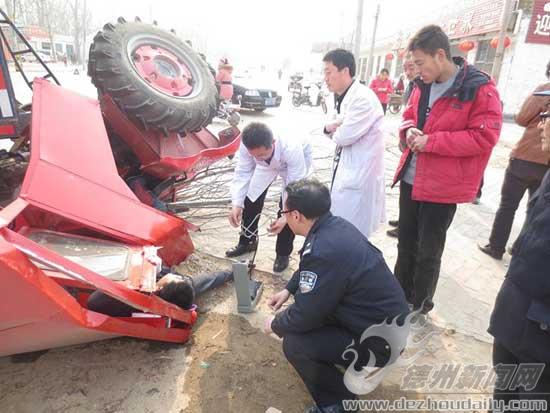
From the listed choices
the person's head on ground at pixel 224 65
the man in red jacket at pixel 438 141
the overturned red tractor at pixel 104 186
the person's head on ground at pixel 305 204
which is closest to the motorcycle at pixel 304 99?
the person's head on ground at pixel 224 65

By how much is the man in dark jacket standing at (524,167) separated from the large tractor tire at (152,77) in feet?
8.32

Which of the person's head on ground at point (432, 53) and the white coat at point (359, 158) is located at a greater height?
the person's head on ground at point (432, 53)

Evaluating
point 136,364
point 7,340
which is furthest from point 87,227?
point 136,364

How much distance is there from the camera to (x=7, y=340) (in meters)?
1.68

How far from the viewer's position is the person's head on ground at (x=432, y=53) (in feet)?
6.66

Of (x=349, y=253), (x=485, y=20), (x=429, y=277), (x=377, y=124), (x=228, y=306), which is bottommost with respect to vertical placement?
(x=228, y=306)

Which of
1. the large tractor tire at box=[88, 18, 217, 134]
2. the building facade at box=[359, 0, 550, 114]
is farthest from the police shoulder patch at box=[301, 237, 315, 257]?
the building facade at box=[359, 0, 550, 114]

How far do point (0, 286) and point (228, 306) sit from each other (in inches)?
56.9

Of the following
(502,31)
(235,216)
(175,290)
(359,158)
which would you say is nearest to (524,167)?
(359,158)

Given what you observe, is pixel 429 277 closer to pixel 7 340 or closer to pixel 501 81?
pixel 7 340

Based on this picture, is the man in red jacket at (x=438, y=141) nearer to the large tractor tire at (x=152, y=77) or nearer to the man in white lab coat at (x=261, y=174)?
the man in white lab coat at (x=261, y=174)

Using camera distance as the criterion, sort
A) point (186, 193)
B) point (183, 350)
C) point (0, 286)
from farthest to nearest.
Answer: point (186, 193) < point (183, 350) < point (0, 286)

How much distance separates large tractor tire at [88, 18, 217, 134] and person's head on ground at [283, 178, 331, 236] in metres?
1.59

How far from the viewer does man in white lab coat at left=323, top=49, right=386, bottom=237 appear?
2417 mm
